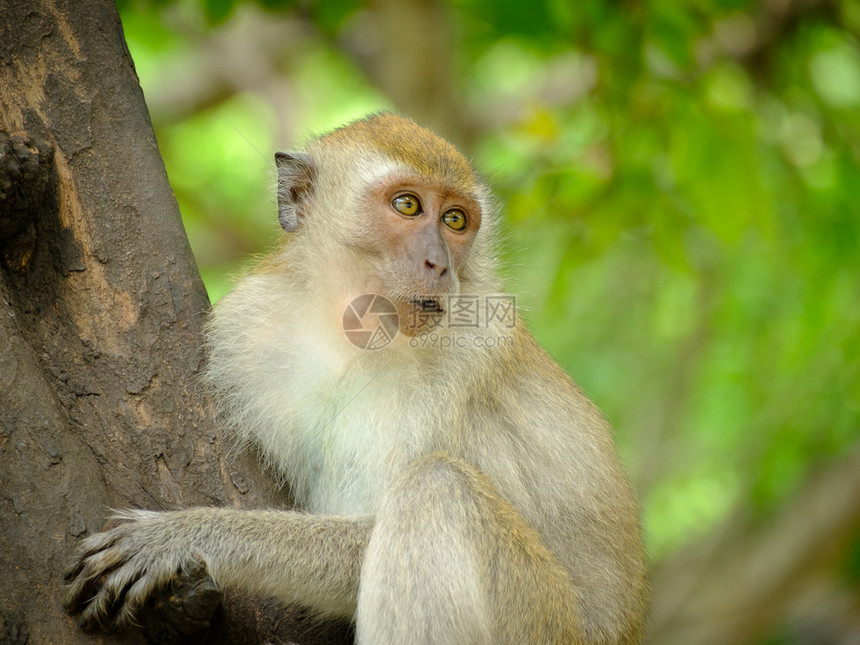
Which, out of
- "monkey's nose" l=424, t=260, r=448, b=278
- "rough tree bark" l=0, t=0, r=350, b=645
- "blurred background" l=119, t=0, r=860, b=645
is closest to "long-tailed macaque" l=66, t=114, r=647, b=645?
"monkey's nose" l=424, t=260, r=448, b=278

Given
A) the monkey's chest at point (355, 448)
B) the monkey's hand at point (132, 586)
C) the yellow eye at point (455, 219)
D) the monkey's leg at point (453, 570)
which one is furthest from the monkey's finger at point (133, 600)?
the yellow eye at point (455, 219)

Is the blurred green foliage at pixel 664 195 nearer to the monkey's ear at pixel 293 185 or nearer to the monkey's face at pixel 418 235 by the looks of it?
the monkey's ear at pixel 293 185

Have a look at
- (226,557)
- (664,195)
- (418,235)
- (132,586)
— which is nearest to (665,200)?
(664,195)

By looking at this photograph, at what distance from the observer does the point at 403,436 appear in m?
4.04

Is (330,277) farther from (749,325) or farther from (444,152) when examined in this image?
(749,325)

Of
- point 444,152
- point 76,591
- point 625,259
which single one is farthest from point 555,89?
point 76,591

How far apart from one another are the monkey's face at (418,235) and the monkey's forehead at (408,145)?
10 cm

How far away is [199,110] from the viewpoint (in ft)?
38.2

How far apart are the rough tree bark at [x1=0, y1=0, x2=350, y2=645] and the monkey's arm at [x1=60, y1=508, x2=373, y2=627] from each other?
0.10 meters

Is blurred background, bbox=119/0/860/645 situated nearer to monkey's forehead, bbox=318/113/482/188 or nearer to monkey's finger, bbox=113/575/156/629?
monkey's forehead, bbox=318/113/482/188

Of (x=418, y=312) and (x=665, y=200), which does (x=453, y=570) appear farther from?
(x=665, y=200)

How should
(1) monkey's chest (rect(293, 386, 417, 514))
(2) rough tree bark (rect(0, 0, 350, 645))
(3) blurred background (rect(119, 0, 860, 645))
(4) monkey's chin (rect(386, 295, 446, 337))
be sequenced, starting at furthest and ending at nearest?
(3) blurred background (rect(119, 0, 860, 645)) → (4) monkey's chin (rect(386, 295, 446, 337)) → (1) monkey's chest (rect(293, 386, 417, 514)) → (2) rough tree bark (rect(0, 0, 350, 645))

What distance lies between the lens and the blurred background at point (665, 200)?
5.90 metres

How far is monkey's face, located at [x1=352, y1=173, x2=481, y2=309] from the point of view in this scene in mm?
4129
